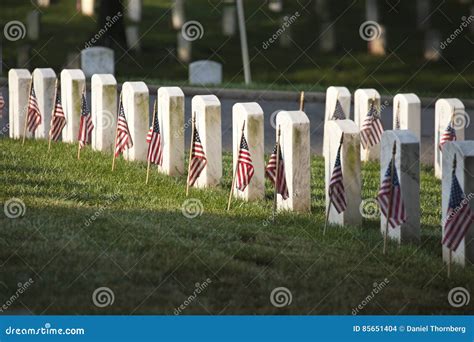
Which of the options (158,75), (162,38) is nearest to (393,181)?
(158,75)

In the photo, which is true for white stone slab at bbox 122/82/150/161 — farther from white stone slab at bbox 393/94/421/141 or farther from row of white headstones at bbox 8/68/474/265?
white stone slab at bbox 393/94/421/141

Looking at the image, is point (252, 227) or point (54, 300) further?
point (252, 227)

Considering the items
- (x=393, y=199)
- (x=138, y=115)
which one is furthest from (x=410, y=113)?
(x=393, y=199)

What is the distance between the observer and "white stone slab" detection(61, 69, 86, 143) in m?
17.6

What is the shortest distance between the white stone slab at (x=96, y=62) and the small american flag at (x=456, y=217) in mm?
14809

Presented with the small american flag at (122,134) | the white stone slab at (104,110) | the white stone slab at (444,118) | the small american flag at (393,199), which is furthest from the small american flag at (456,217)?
the white stone slab at (104,110)

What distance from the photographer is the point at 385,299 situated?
1087 centimetres

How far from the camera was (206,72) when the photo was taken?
25703 mm

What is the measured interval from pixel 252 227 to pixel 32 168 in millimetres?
3516

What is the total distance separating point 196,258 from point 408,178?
220 cm

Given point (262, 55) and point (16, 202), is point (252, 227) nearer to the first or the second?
point (16, 202)

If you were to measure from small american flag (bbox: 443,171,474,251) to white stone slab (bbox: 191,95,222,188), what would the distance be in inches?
156

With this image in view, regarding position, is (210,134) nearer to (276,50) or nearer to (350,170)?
(350,170)

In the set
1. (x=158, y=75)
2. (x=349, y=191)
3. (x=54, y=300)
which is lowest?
(x=54, y=300)
